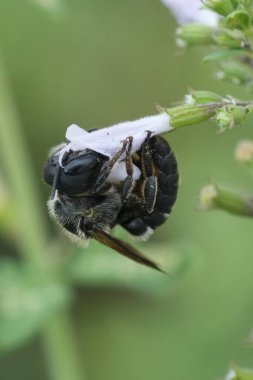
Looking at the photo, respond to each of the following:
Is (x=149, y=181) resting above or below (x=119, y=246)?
above

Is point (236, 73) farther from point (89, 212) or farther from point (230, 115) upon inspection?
point (89, 212)

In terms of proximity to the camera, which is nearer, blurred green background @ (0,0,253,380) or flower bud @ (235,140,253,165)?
flower bud @ (235,140,253,165)

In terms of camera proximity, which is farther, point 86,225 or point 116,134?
point 86,225

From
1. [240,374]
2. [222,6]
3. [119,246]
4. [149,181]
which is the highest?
[222,6]

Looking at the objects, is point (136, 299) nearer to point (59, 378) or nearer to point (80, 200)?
point (59, 378)

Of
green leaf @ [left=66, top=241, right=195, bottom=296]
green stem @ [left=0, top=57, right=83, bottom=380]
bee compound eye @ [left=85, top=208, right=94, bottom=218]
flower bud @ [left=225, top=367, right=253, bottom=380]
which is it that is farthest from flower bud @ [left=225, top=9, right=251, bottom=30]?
green stem @ [left=0, top=57, right=83, bottom=380]

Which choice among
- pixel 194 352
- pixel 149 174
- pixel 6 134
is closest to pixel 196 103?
pixel 149 174

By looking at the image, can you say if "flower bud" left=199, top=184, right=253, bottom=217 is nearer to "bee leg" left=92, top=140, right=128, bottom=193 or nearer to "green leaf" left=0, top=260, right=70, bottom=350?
"bee leg" left=92, top=140, right=128, bottom=193

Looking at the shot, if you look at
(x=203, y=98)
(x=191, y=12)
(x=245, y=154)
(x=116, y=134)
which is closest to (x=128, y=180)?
(x=116, y=134)
